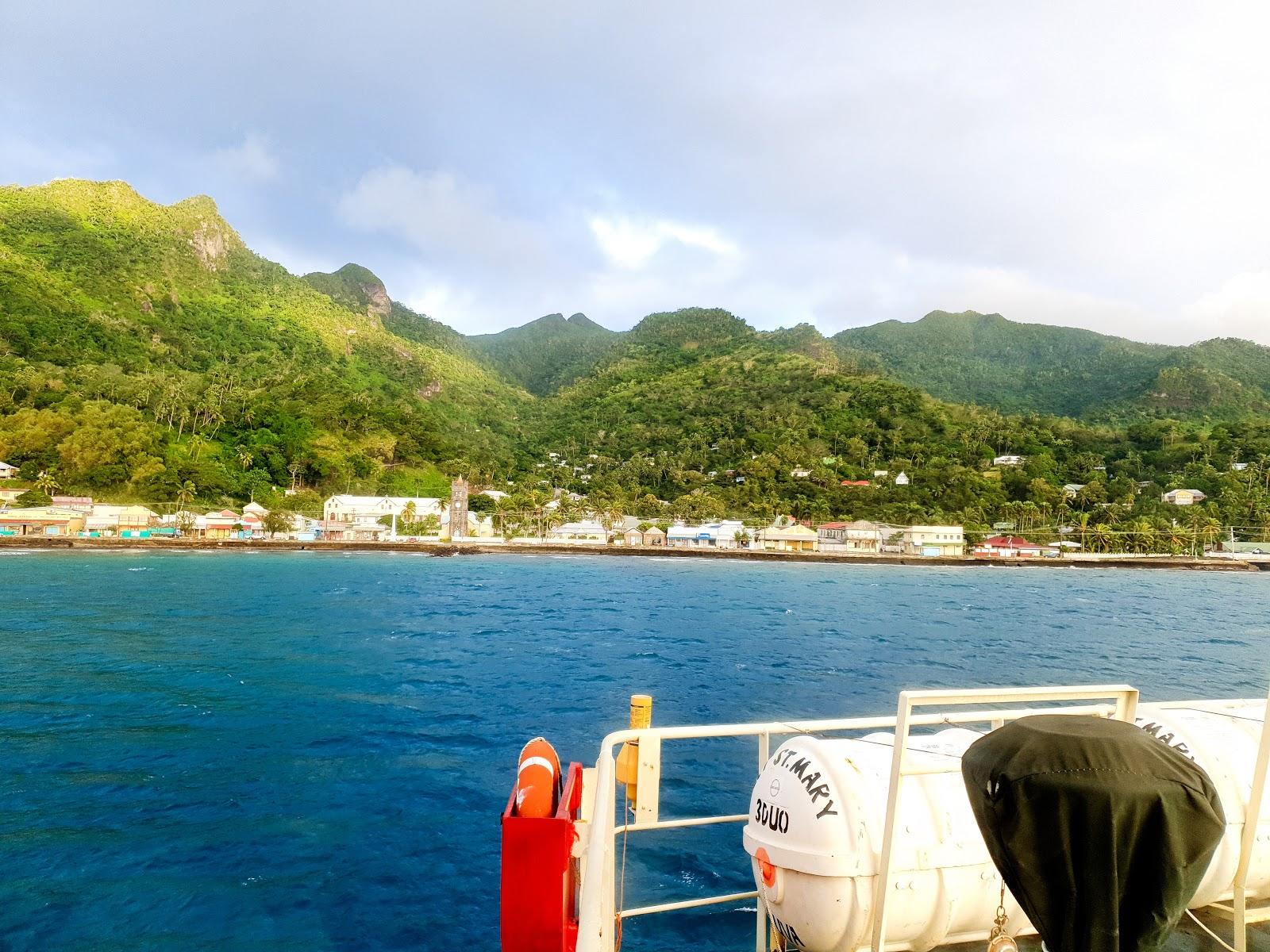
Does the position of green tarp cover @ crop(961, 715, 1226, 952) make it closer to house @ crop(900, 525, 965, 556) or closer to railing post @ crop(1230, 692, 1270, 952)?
railing post @ crop(1230, 692, 1270, 952)

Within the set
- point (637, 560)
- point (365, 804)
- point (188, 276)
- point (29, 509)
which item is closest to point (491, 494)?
point (637, 560)

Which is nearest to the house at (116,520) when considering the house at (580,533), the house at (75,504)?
the house at (75,504)

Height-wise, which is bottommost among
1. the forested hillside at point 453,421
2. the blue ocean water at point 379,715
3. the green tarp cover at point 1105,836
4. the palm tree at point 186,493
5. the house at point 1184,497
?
the blue ocean water at point 379,715

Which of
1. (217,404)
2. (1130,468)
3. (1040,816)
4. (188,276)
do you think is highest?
(188,276)

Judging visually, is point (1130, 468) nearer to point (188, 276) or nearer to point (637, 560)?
point (637, 560)

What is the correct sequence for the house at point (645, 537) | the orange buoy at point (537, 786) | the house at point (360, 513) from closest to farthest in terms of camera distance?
the orange buoy at point (537, 786)
the house at point (360, 513)
the house at point (645, 537)

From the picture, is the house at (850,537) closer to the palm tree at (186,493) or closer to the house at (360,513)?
the house at (360,513)

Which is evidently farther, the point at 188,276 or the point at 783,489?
the point at 188,276
